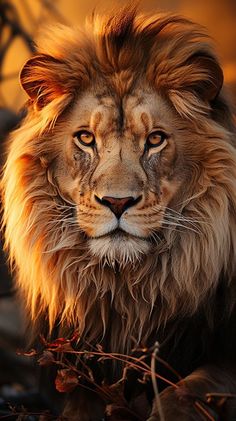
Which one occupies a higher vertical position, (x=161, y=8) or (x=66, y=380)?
(x=161, y=8)

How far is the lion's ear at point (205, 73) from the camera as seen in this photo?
356cm

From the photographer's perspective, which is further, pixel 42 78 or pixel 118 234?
pixel 42 78

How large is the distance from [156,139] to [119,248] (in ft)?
1.40

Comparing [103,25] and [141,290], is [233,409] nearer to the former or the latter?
[141,290]

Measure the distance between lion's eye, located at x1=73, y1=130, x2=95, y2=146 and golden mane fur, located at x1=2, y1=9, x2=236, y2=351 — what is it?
0.34ft

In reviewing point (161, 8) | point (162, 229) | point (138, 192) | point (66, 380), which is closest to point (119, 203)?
point (138, 192)

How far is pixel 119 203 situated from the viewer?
3.29 metres

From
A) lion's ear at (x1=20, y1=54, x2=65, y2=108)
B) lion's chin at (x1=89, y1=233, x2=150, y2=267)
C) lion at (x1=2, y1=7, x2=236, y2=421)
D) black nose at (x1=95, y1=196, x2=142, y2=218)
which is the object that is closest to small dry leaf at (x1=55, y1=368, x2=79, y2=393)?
lion at (x1=2, y1=7, x2=236, y2=421)

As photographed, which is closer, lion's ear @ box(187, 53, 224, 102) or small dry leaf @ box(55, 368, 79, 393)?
small dry leaf @ box(55, 368, 79, 393)

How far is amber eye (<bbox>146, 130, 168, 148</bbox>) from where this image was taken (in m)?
3.50

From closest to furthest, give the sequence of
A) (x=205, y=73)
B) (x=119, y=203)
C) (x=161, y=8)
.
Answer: (x=119, y=203) → (x=205, y=73) → (x=161, y=8)

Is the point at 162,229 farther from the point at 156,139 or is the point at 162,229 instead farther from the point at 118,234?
the point at 156,139

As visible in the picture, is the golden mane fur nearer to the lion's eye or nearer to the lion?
the lion

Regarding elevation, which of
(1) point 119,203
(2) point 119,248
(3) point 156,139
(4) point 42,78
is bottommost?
(2) point 119,248
